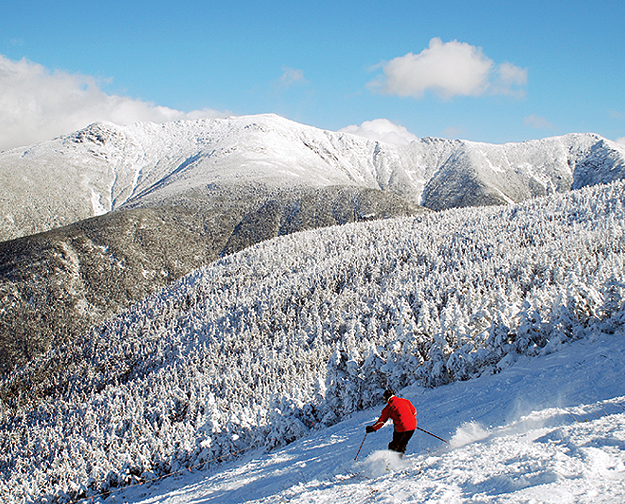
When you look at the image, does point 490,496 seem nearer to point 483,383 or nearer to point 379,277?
point 483,383

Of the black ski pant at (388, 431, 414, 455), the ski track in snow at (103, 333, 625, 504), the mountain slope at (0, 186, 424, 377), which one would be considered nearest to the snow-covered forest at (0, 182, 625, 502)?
the ski track in snow at (103, 333, 625, 504)

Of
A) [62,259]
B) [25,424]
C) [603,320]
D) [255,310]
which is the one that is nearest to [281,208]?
[62,259]

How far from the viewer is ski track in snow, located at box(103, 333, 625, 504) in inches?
274

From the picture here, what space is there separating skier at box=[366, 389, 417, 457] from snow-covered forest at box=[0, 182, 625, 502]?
9.40m

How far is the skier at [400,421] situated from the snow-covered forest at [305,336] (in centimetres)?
940

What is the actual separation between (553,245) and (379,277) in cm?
3028

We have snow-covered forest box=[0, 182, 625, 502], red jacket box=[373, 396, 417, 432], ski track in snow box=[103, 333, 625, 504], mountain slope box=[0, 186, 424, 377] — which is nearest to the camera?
ski track in snow box=[103, 333, 625, 504]

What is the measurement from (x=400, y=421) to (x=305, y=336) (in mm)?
46649

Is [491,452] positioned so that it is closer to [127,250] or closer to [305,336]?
[305,336]

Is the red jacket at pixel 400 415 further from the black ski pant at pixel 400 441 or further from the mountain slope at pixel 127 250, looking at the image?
the mountain slope at pixel 127 250

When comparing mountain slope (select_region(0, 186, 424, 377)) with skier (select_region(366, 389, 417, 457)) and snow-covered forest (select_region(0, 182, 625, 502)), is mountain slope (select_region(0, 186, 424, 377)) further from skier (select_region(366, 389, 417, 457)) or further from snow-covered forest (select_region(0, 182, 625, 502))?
skier (select_region(366, 389, 417, 457))

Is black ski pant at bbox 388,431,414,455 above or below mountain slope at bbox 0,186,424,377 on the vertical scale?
below

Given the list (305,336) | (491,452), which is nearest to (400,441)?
(491,452)

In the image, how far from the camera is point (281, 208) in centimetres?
18038
